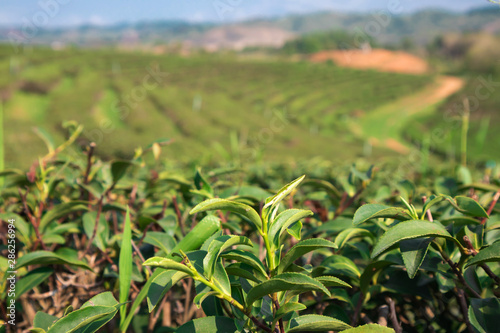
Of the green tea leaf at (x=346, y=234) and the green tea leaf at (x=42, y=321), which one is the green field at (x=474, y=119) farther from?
the green tea leaf at (x=42, y=321)

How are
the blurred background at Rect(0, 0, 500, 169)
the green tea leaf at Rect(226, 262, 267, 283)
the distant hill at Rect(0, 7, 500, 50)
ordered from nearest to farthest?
→ 1. the green tea leaf at Rect(226, 262, 267, 283)
2. the blurred background at Rect(0, 0, 500, 169)
3. the distant hill at Rect(0, 7, 500, 50)

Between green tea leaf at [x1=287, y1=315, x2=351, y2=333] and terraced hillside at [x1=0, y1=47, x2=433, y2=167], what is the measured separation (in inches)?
452

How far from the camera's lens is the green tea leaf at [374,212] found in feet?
1.65

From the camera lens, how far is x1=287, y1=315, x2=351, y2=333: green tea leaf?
1.65 ft

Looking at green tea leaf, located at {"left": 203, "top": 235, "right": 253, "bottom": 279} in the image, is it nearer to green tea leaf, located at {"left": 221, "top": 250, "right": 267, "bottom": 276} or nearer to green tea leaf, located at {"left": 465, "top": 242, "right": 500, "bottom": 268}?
green tea leaf, located at {"left": 221, "top": 250, "right": 267, "bottom": 276}

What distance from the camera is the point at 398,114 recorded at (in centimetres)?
3816

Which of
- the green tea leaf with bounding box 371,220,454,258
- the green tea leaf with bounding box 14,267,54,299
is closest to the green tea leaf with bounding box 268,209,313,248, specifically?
the green tea leaf with bounding box 371,220,454,258

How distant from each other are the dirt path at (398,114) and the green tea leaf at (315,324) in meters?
29.6

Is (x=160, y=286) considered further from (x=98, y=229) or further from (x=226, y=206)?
(x=98, y=229)

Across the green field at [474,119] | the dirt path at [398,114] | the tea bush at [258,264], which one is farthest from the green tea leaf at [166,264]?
the dirt path at [398,114]

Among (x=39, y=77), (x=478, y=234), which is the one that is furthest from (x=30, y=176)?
(x=39, y=77)

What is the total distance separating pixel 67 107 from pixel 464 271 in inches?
998

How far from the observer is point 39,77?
2686 centimetres

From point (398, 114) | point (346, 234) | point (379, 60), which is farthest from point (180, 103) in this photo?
point (379, 60)
